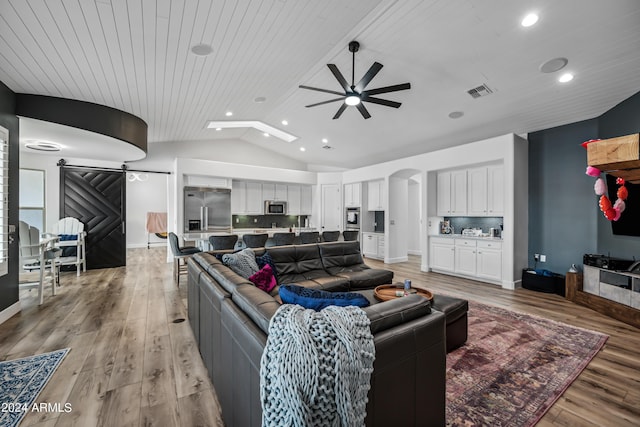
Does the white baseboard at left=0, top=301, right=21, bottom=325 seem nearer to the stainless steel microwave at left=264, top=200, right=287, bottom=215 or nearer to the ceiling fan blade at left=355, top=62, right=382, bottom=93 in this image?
the ceiling fan blade at left=355, top=62, right=382, bottom=93

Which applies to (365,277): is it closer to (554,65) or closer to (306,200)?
(554,65)

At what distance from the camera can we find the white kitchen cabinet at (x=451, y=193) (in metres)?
5.99

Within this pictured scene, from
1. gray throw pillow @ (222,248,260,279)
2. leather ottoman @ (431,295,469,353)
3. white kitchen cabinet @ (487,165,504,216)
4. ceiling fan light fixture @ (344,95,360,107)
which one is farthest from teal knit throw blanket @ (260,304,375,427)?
white kitchen cabinet @ (487,165,504,216)

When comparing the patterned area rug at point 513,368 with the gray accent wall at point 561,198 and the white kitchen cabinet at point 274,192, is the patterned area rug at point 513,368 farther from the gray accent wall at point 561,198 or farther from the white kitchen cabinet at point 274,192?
the white kitchen cabinet at point 274,192

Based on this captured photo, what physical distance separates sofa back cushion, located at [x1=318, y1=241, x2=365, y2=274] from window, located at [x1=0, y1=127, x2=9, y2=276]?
13.4 ft

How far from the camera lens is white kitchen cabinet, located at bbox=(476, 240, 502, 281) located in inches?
201

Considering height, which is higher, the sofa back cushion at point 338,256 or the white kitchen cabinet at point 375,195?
the white kitchen cabinet at point 375,195

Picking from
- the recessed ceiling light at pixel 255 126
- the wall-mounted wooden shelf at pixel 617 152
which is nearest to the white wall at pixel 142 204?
the recessed ceiling light at pixel 255 126

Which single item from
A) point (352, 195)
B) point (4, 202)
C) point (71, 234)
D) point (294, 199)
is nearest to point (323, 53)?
point (4, 202)

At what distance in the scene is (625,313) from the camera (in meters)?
3.36

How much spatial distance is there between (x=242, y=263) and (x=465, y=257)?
4691 millimetres

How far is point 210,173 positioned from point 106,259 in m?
3.29

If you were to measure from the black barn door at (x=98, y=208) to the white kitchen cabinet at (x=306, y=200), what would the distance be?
5.12 m

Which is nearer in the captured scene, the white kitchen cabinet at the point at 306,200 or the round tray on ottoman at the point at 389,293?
the round tray on ottoman at the point at 389,293
